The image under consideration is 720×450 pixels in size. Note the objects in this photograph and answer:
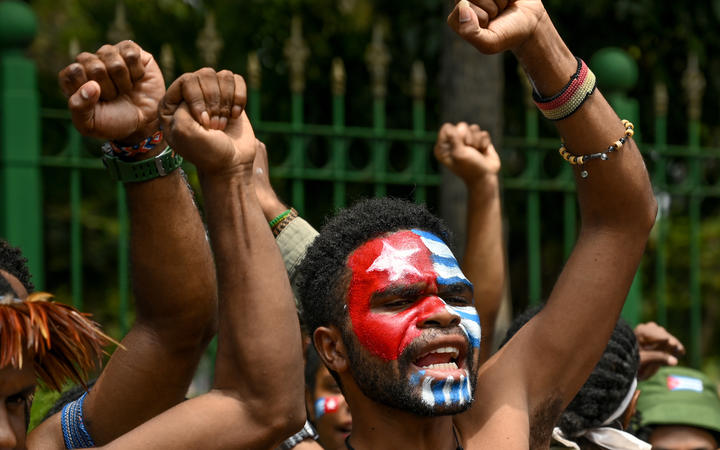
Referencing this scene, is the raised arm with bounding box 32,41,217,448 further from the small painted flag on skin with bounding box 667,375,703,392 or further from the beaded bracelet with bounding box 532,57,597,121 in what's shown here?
the small painted flag on skin with bounding box 667,375,703,392

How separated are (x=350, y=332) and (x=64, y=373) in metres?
0.74

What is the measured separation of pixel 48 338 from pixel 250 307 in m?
0.42

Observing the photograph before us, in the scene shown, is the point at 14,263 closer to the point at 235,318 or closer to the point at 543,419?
the point at 235,318

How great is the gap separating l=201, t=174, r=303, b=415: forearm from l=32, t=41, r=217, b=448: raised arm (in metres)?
0.32

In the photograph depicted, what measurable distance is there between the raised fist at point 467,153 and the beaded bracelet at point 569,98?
0.88m

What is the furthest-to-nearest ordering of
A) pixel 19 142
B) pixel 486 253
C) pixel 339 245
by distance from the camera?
1. pixel 19 142
2. pixel 486 253
3. pixel 339 245

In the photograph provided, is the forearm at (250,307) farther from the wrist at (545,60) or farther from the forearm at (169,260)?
the wrist at (545,60)

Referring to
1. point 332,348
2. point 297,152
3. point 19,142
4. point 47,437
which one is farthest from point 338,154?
point 47,437

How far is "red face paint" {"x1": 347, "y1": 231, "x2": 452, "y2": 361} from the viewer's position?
2.87 meters

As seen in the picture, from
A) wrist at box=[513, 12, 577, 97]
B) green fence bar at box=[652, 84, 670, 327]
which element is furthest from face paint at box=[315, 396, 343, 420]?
green fence bar at box=[652, 84, 670, 327]

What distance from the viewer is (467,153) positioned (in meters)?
3.90

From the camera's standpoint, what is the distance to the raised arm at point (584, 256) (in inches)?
118

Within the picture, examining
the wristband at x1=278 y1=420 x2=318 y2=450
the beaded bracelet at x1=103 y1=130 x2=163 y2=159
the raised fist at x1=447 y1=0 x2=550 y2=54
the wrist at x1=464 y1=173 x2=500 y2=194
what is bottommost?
the wristband at x1=278 y1=420 x2=318 y2=450

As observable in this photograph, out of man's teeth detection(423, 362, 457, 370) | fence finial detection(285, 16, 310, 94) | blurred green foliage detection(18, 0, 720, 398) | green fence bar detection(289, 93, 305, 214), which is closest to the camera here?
man's teeth detection(423, 362, 457, 370)
